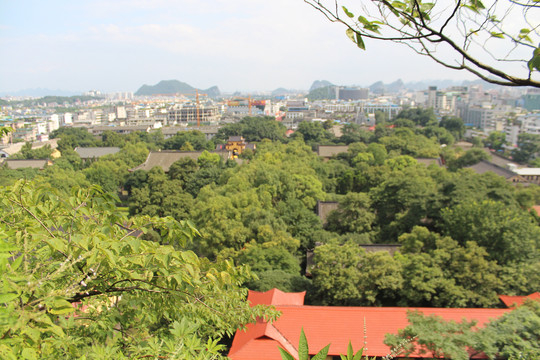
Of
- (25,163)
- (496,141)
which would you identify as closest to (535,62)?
(25,163)

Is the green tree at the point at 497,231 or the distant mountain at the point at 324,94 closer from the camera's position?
the green tree at the point at 497,231

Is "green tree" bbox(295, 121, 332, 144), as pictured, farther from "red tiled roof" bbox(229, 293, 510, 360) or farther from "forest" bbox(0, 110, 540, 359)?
"red tiled roof" bbox(229, 293, 510, 360)

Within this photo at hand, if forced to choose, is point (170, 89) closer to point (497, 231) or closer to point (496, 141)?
point (496, 141)

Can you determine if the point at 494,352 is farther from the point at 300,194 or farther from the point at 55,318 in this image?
the point at 300,194

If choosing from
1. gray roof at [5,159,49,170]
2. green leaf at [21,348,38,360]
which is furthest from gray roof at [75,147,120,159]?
green leaf at [21,348,38,360]

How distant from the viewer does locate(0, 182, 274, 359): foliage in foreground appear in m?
1.62

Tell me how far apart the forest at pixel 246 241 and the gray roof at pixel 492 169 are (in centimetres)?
75

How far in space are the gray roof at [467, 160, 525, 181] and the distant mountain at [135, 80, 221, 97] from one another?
534 feet

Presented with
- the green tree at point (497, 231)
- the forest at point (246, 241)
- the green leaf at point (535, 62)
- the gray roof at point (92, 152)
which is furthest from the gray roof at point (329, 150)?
the green leaf at point (535, 62)

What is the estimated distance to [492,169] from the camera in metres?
20.9

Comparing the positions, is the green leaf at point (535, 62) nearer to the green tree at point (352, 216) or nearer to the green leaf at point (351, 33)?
the green leaf at point (351, 33)

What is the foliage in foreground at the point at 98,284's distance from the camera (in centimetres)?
162

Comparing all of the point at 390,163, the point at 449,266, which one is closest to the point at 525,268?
the point at 449,266

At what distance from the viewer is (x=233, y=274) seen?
8.30 feet
